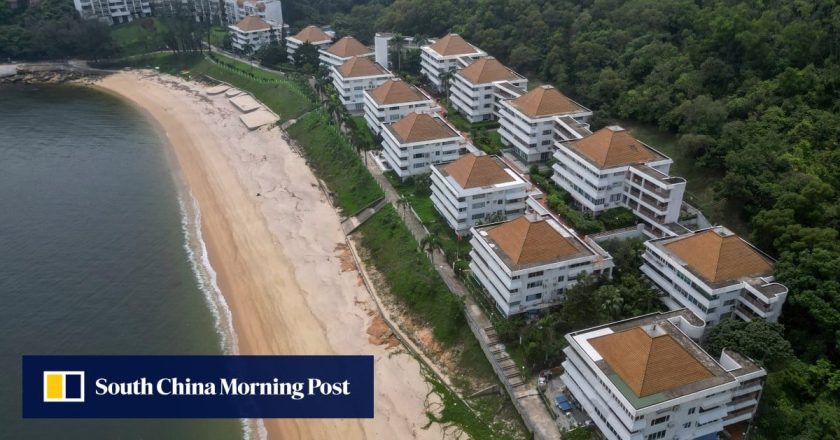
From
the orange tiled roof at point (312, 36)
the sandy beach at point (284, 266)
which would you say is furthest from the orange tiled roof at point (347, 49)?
the sandy beach at point (284, 266)

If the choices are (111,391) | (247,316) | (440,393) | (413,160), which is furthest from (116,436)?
(413,160)

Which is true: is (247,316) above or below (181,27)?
below

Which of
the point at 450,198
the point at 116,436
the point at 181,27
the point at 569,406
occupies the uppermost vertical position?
the point at 181,27

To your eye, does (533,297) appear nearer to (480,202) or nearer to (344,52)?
(480,202)

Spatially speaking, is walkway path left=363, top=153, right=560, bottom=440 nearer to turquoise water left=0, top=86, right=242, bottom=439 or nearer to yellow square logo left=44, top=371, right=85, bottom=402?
turquoise water left=0, top=86, right=242, bottom=439

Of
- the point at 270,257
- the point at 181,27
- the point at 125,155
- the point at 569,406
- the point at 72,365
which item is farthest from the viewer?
the point at 181,27

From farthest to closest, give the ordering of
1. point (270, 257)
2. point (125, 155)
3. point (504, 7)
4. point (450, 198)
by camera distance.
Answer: point (504, 7), point (125, 155), point (270, 257), point (450, 198)

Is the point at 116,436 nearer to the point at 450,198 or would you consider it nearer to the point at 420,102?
the point at 450,198
